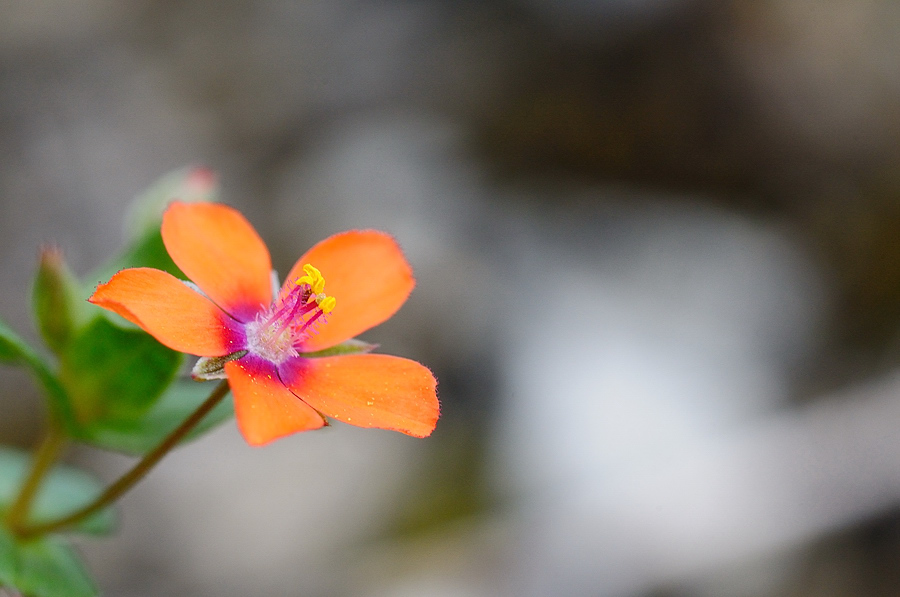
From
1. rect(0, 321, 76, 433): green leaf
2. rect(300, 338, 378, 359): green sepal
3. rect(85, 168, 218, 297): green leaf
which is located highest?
rect(85, 168, 218, 297): green leaf

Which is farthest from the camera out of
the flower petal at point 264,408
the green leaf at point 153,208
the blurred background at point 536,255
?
the blurred background at point 536,255

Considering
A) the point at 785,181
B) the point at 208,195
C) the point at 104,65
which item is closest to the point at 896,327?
the point at 785,181

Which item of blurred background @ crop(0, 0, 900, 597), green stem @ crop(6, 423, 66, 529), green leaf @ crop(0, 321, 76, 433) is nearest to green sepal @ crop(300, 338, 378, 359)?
green leaf @ crop(0, 321, 76, 433)

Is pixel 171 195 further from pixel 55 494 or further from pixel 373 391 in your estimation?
pixel 373 391

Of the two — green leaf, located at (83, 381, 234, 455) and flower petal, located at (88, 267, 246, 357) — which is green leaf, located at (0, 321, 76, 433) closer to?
green leaf, located at (83, 381, 234, 455)

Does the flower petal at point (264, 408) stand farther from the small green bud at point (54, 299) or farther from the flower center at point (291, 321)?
the small green bud at point (54, 299)

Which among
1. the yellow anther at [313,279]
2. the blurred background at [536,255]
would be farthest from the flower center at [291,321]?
the blurred background at [536,255]

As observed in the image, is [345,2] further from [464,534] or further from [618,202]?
[464,534]
